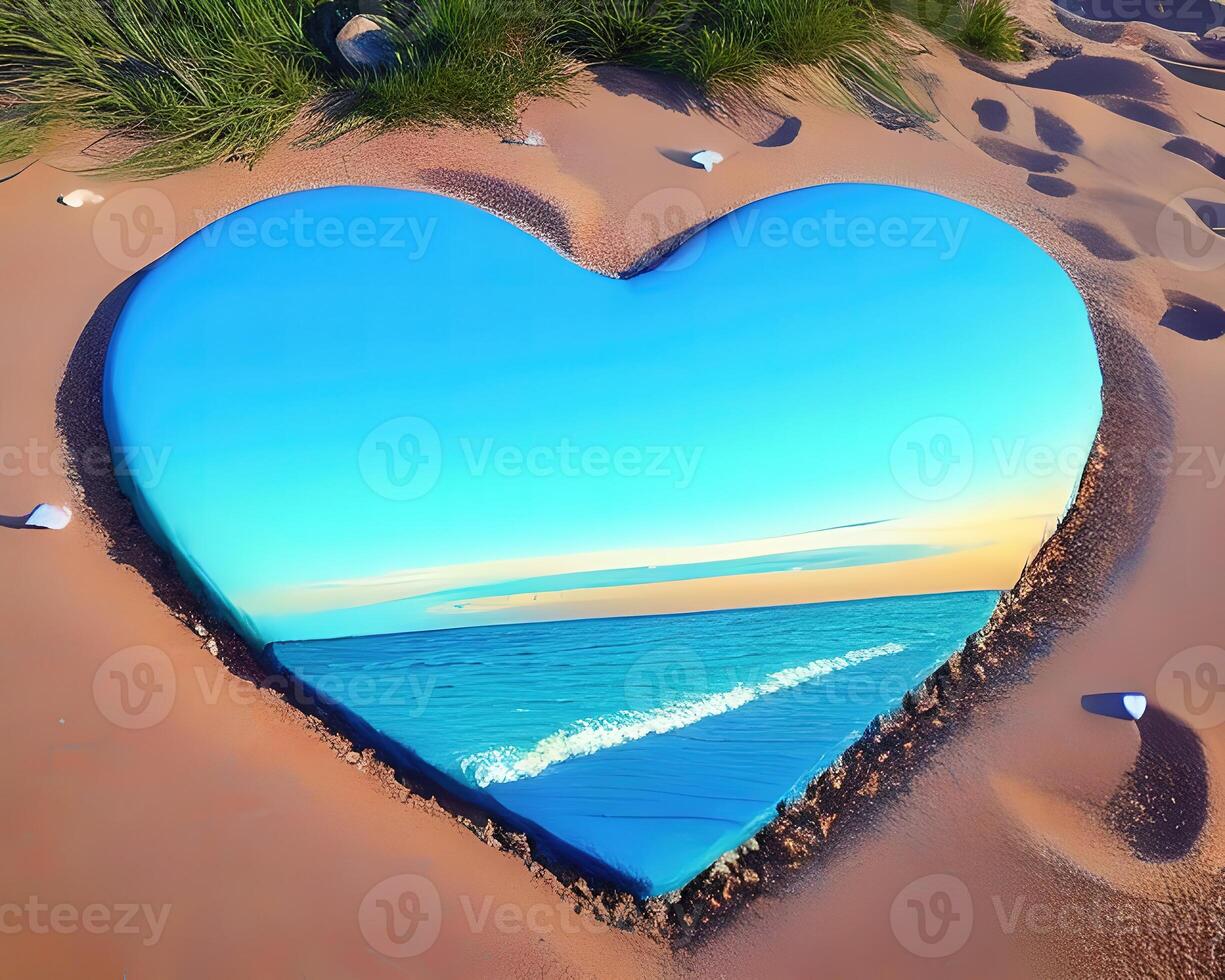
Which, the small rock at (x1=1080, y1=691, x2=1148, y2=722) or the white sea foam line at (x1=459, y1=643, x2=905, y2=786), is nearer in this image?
the white sea foam line at (x1=459, y1=643, x2=905, y2=786)

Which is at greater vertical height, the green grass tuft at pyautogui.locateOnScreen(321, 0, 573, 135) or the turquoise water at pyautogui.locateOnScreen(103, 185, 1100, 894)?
the green grass tuft at pyautogui.locateOnScreen(321, 0, 573, 135)

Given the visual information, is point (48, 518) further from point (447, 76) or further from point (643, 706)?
point (447, 76)

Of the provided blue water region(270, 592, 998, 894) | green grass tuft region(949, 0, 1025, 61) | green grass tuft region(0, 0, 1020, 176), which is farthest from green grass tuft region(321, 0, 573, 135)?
blue water region(270, 592, 998, 894)

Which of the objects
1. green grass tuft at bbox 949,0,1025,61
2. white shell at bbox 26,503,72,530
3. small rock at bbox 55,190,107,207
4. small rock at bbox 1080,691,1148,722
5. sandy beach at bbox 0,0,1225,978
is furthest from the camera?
green grass tuft at bbox 949,0,1025,61

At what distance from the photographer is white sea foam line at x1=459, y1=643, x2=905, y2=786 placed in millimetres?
2230

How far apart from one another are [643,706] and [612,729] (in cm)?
10

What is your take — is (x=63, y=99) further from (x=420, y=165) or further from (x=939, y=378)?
(x=939, y=378)

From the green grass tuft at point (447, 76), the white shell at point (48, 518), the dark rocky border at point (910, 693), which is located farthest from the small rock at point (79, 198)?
the white shell at point (48, 518)

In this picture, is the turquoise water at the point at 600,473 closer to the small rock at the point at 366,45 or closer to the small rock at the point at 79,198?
the small rock at the point at 79,198

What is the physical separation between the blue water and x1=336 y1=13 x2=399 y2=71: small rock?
2.43 meters

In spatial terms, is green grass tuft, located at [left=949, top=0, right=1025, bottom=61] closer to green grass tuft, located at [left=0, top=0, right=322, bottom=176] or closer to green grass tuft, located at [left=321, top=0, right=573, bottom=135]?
green grass tuft, located at [left=321, top=0, right=573, bottom=135]

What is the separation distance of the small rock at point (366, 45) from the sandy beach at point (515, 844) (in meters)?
0.76

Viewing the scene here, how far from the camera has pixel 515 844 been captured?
2.21 meters

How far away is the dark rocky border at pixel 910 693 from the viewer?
2207 millimetres
